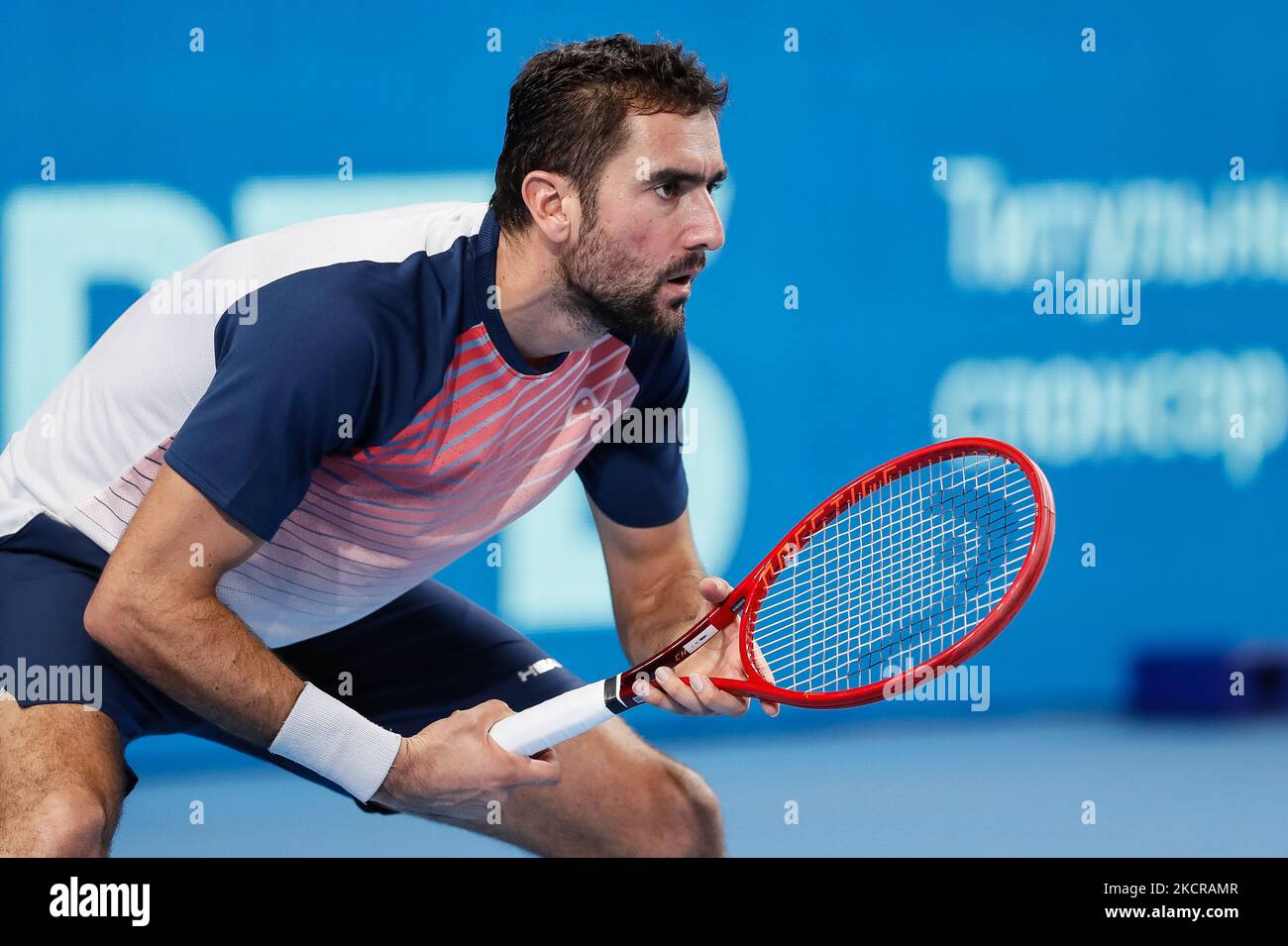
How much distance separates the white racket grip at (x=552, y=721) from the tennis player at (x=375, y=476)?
0.03 metres

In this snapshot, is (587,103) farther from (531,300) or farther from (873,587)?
(873,587)

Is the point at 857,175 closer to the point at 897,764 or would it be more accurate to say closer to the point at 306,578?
the point at 897,764

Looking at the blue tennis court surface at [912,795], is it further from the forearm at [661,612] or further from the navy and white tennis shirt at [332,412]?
the navy and white tennis shirt at [332,412]

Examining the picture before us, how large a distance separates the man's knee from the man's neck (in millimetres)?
866

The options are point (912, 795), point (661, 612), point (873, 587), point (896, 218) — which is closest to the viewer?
point (661, 612)

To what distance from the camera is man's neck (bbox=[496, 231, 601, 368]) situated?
2.26m

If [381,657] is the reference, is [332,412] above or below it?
above

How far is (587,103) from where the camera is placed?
225 centimetres

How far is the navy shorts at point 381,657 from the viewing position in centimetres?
225

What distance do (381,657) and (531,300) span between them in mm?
691

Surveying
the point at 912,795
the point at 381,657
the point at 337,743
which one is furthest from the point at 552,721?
the point at 912,795

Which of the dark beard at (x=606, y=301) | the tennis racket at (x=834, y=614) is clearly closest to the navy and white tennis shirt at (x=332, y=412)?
the dark beard at (x=606, y=301)

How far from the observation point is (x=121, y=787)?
2127 millimetres

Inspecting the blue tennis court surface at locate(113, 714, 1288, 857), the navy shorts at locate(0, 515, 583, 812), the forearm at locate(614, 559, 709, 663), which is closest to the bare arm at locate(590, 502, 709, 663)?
the forearm at locate(614, 559, 709, 663)
